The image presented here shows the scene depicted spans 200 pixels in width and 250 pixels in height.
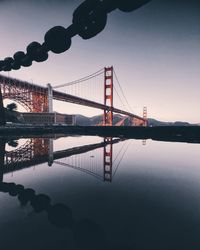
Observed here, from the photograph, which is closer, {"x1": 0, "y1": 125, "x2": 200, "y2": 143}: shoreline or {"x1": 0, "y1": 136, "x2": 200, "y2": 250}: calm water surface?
{"x1": 0, "y1": 136, "x2": 200, "y2": 250}: calm water surface

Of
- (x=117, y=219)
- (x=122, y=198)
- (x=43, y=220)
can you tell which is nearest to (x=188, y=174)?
(x=122, y=198)

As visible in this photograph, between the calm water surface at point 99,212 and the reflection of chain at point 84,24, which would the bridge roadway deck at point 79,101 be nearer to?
the calm water surface at point 99,212

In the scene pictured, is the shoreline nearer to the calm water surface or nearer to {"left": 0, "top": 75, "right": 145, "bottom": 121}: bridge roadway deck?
the calm water surface

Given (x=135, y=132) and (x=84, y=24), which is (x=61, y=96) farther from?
(x=84, y=24)

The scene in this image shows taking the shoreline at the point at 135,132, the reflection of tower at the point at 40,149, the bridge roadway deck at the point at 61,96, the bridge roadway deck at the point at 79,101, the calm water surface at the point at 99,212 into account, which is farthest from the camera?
the bridge roadway deck at the point at 61,96

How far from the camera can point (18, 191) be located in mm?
A: 1614

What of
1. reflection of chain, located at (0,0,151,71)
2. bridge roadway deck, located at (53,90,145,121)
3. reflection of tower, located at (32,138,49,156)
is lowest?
reflection of tower, located at (32,138,49,156)

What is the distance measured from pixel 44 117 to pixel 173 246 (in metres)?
31.8

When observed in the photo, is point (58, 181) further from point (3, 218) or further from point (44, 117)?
point (44, 117)

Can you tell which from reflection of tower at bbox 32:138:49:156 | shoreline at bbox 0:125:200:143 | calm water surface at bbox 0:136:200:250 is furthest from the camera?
shoreline at bbox 0:125:200:143

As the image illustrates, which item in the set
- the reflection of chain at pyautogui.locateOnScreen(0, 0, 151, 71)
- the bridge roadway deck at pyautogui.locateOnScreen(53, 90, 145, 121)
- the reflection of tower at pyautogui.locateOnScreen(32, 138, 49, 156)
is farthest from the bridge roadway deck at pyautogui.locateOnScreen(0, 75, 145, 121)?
the reflection of chain at pyautogui.locateOnScreen(0, 0, 151, 71)

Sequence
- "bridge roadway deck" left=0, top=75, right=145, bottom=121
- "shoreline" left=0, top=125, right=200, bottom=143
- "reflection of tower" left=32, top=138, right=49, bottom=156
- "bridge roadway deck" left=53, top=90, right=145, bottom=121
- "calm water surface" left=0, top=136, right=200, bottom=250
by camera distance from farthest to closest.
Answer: "bridge roadway deck" left=0, top=75, right=145, bottom=121, "bridge roadway deck" left=53, top=90, right=145, bottom=121, "shoreline" left=0, top=125, right=200, bottom=143, "reflection of tower" left=32, top=138, right=49, bottom=156, "calm water surface" left=0, top=136, right=200, bottom=250

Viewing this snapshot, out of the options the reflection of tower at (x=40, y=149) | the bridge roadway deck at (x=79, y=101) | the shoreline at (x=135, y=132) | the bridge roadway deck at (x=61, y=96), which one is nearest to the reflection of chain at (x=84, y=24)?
the reflection of tower at (x=40, y=149)

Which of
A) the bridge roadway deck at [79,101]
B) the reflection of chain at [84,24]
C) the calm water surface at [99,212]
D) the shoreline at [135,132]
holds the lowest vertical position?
the calm water surface at [99,212]
